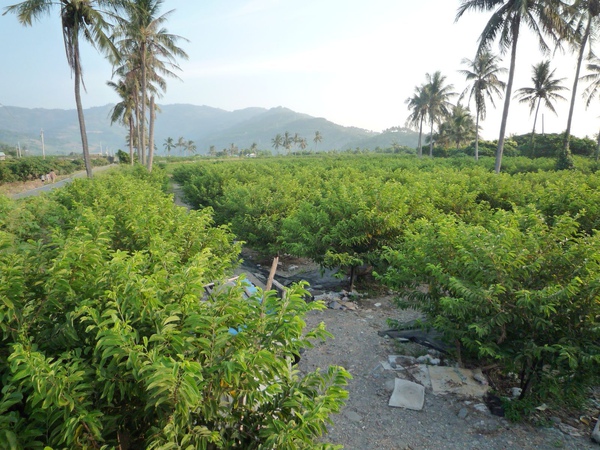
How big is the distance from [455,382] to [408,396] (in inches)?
27.0

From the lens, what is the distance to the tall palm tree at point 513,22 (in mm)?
17375

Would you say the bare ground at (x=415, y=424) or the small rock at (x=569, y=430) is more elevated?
the small rock at (x=569, y=430)

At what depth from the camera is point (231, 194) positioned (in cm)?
1172

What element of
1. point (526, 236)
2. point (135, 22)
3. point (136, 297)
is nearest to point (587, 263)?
point (526, 236)

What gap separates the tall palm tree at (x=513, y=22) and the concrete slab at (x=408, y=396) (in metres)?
17.0

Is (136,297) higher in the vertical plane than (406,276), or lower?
higher

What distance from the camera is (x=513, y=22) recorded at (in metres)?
17.9

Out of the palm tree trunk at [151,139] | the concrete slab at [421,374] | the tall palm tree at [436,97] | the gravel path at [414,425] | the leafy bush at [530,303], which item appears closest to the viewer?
the leafy bush at [530,303]

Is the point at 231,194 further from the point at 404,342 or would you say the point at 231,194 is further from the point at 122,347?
the point at 122,347

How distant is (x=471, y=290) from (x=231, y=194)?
8754mm

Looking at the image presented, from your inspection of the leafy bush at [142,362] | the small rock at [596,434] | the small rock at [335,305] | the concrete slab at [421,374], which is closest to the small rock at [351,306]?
the small rock at [335,305]

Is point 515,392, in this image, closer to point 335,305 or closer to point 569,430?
point 569,430

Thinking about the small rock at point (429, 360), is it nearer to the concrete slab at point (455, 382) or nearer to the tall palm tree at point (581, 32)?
the concrete slab at point (455, 382)

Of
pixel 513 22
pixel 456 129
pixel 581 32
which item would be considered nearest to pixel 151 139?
pixel 513 22
